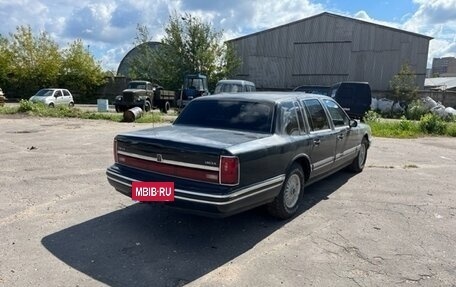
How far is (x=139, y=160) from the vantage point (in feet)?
14.0

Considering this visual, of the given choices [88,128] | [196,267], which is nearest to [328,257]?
[196,267]

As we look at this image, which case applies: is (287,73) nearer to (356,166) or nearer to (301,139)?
(356,166)

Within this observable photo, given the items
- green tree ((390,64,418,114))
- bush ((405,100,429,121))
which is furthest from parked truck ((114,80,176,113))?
green tree ((390,64,418,114))

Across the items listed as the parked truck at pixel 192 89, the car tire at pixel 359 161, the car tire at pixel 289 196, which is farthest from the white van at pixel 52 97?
the car tire at pixel 289 196

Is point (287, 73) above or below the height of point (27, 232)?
above

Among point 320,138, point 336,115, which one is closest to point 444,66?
point 336,115

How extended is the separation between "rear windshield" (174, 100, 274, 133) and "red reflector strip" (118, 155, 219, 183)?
3.57 feet

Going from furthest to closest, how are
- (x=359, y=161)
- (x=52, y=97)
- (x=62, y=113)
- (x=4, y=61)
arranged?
(x=4, y=61)
(x=52, y=97)
(x=62, y=113)
(x=359, y=161)

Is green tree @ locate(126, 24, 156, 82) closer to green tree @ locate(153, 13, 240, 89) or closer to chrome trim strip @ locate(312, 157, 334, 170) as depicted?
green tree @ locate(153, 13, 240, 89)

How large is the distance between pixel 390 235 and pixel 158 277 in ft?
9.39

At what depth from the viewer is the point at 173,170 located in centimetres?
396

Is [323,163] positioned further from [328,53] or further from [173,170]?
→ [328,53]

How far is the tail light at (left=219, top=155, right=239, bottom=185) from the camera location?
12.0ft

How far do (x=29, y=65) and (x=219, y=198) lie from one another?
36316mm
